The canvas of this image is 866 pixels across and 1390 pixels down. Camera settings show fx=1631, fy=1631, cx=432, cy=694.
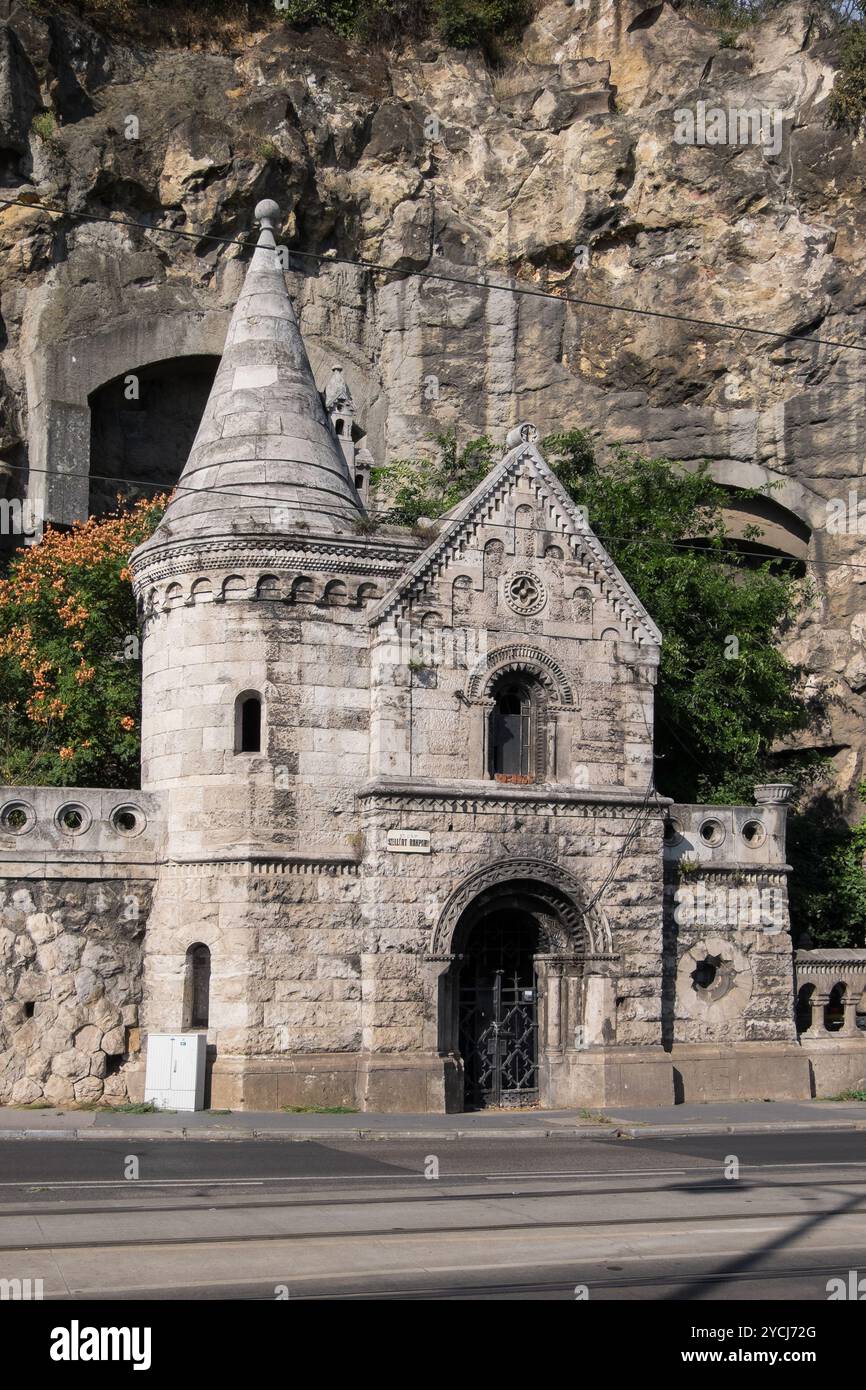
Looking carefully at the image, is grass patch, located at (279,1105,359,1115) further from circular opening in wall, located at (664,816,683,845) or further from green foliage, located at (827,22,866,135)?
green foliage, located at (827,22,866,135)

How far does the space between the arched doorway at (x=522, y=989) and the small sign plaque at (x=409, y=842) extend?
110 cm

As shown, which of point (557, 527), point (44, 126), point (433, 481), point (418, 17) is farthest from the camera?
point (418, 17)

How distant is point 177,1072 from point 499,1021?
4.95 meters

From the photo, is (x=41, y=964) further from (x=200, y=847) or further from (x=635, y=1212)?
(x=635, y=1212)

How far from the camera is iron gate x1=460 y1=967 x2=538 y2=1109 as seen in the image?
2402 centimetres

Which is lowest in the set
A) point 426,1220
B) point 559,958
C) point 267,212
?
point 426,1220

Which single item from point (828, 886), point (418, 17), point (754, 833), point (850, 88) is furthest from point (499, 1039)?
point (418, 17)

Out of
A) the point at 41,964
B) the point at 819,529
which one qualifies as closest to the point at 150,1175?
the point at 41,964

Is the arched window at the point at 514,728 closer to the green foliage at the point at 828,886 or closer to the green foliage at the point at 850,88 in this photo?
the green foliage at the point at 828,886

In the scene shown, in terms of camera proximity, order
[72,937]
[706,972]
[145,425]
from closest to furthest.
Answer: [72,937] → [706,972] → [145,425]

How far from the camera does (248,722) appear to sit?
2378cm

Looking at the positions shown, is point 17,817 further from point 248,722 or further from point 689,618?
point 689,618
